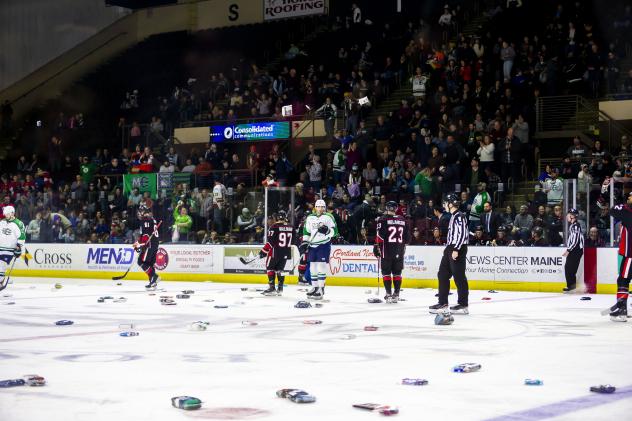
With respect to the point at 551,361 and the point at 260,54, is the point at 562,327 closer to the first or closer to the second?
the point at 551,361

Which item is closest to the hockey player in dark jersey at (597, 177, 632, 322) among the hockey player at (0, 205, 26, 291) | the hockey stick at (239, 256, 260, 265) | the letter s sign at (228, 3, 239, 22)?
the hockey stick at (239, 256, 260, 265)

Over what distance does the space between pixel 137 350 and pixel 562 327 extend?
17.4 ft

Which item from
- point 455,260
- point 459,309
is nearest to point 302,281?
point 459,309

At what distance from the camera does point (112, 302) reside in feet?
51.3

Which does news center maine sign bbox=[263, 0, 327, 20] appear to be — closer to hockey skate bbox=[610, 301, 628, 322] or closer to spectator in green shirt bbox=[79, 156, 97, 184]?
spectator in green shirt bbox=[79, 156, 97, 184]

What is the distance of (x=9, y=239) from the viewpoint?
719 inches

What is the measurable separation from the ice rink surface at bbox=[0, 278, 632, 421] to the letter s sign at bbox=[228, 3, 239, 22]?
21.5 m

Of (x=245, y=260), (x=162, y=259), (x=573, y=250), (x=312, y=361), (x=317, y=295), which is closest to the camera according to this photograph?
(x=312, y=361)

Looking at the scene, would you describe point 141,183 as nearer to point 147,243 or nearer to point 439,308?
point 147,243

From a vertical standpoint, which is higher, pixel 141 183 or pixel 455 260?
pixel 141 183

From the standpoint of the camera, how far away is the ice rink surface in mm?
5793

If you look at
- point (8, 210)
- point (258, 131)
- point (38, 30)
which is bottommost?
point (8, 210)

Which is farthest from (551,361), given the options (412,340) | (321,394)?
(321,394)

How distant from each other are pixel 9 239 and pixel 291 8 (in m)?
16.7
